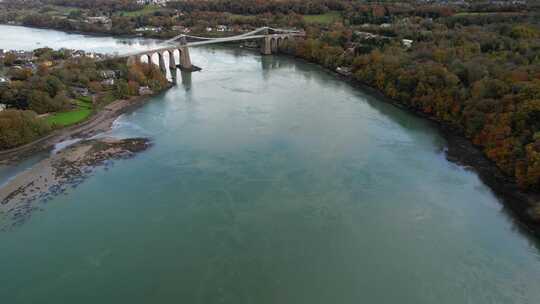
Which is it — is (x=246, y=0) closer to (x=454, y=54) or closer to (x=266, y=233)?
(x=454, y=54)

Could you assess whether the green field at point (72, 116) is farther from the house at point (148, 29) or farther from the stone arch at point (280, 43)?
the house at point (148, 29)

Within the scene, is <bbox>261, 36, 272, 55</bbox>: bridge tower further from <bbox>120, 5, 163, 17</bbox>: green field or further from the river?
<bbox>120, 5, 163, 17</bbox>: green field

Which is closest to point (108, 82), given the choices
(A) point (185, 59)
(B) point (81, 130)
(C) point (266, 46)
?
(B) point (81, 130)

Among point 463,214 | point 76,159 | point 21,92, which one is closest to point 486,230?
point 463,214

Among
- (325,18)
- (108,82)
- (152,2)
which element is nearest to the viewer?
(108,82)

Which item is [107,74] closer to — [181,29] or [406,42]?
[406,42]

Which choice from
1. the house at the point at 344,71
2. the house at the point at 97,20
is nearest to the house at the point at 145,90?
the house at the point at 344,71

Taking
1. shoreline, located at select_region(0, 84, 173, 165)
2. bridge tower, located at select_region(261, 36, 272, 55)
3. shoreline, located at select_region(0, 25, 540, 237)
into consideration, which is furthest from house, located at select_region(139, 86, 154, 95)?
bridge tower, located at select_region(261, 36, 272, 55)
